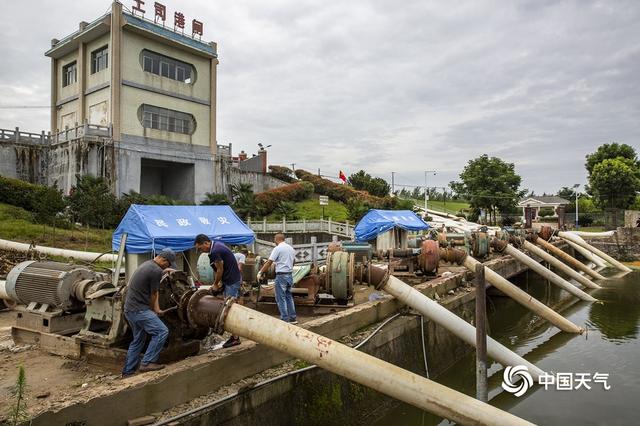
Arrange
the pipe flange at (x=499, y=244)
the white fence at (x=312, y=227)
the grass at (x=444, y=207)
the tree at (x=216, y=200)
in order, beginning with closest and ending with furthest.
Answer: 1. the pipe flange at (x=499, y=244)
2. the white fence at (x=312, y=227)
3. the tree at (x=216, y=200)
4. the grass at (x=444, y=207)

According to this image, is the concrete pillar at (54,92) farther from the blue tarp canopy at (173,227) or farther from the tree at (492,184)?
the tree at (492,184)

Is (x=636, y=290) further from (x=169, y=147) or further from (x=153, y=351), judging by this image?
(x=169, y=147)

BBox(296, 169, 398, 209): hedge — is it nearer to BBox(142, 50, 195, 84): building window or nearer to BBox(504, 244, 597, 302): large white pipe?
BBox(142, 50, 195, 84): building window

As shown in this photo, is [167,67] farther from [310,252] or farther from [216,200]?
[310,252]

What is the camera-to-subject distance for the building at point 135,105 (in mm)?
24469

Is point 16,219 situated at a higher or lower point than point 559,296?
Result: higher

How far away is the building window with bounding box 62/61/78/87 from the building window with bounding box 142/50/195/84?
5.29 meters

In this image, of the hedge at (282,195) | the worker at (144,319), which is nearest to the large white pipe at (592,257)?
the hedge at (282,195)

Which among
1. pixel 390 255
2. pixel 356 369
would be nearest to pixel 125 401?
pixel 356 369

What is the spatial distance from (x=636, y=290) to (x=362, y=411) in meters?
16.9

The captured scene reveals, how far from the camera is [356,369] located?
4664 mm

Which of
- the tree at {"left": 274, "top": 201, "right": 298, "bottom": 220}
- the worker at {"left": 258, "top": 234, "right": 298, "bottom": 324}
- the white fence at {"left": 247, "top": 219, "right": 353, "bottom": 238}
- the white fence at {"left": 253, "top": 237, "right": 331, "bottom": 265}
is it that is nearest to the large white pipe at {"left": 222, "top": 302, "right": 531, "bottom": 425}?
the worker at {"left": 258, "top": 234, "right": 298, "bottom": 324}

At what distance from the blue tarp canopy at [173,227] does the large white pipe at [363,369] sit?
18.6ft

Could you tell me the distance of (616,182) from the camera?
36969 millimetres
